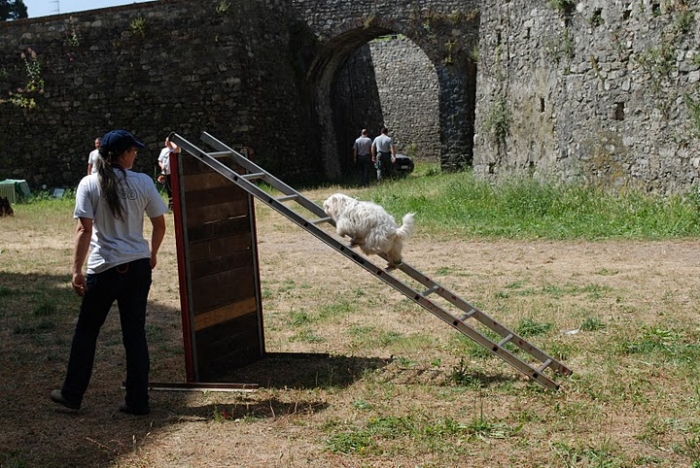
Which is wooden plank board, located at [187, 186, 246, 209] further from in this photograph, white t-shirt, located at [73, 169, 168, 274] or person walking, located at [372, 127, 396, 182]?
person walking, located at [372, 127, 396, 182]

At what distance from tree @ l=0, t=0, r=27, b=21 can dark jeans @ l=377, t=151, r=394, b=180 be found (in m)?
25.5

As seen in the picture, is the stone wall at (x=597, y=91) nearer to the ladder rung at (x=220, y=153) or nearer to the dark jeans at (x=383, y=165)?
the dark jeans at (x=383, y=165)

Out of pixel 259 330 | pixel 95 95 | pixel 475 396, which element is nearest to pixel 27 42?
pixel 95 95

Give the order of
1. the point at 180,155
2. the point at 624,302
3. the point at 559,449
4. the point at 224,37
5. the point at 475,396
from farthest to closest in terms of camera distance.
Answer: the point at 224,37 → the point at 624,302 → the point at 180,155 → the point at 475,396 → the point at 559,449

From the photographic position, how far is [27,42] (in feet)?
65.5

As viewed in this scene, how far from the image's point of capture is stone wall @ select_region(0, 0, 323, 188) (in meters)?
19.2

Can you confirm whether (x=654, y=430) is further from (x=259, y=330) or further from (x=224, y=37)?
(x=224, y=37)

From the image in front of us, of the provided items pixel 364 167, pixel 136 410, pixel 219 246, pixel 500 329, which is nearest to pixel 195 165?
pixel 219 246

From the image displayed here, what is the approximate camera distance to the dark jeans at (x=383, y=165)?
19.9 metres

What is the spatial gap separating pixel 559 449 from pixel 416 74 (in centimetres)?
2534

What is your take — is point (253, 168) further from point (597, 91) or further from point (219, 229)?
point (597, 91)

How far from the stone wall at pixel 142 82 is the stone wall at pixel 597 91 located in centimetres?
681

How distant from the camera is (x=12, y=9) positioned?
128ft

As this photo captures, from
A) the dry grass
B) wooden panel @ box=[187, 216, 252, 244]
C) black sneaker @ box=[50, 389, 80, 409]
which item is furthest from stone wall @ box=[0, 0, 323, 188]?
black sneaker @ box=[50, 389, 80, 409]
